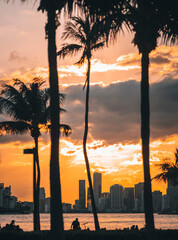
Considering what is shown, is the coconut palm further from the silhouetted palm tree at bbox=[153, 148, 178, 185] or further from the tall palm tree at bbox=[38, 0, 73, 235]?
the silhouetted palm tree at bbox=[153, 148, 178, 185]

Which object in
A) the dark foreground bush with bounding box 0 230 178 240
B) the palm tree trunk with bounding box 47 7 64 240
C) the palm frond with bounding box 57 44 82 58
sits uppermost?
the palm frond with bounding box 57 44 82 58

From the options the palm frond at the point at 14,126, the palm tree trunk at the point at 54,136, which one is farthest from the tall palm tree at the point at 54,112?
the palm frond at the point at 14,126

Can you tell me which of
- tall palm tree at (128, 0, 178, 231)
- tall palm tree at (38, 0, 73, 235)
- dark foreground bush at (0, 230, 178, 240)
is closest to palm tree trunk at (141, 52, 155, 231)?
tall palm tree at (128, 0, 178, 231)

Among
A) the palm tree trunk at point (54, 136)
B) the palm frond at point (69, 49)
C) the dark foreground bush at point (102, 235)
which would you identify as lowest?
the dark foreground bush at point (102, 235)

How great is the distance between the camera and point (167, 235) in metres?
20.4

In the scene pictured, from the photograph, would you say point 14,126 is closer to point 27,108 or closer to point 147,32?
point 27,108

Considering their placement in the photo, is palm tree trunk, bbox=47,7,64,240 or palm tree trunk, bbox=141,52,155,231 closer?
palm tree trunk, bbox=47,7,64,240

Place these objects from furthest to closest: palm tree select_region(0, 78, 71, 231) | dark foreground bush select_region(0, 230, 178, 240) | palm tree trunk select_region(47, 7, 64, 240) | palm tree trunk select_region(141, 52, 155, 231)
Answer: palm tree select_region(0, 78, 71, 231) < dark foreground bush select_region(0, 230, 178, 240) < palm tree trunk select_region(141, 52, 155, 231) < palm tree trunk select_region(47, 7, 64, 240)

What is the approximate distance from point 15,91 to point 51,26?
17827 mm

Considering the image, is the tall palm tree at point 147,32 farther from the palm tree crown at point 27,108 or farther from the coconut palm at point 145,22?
the palm tree crown at point 27,108

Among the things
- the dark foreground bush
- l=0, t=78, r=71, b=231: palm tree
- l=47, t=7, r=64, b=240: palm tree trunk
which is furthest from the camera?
l=0, t=78, r=71, b=231: palm tree

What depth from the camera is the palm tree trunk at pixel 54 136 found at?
13875 mm

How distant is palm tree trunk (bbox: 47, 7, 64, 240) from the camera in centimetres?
1388

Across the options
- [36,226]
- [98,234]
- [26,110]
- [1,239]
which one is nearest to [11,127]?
[26,110]
